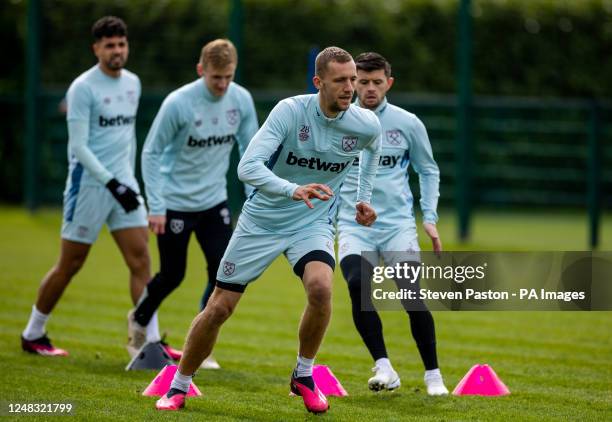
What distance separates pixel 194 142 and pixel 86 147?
0.85 metres

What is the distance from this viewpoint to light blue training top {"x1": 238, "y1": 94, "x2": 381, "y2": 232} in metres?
6.57

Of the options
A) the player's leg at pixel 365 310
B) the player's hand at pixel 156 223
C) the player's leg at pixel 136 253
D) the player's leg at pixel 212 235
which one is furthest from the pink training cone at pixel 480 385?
the player's leg at pixel 136 253

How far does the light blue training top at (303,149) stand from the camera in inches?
259

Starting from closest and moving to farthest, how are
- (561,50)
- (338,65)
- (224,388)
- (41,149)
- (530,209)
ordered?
1. (338,65)
2. (224,388)
3. (41,149)
4. (530,209)
5. (561,50)

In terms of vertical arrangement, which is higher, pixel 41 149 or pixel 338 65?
pixel 338 65

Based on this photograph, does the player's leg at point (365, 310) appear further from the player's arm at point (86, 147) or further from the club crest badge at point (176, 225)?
the player's arm at point (86, 147)

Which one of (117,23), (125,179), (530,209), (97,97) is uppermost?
(117,23)

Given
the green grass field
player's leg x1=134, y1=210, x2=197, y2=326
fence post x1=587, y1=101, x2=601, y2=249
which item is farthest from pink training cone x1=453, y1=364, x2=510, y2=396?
fence post x1=587, y1=101, x2=601, y2=249

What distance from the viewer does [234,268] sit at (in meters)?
6.73

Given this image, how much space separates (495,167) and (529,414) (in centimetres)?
1455

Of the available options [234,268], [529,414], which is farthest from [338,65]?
[529,414]

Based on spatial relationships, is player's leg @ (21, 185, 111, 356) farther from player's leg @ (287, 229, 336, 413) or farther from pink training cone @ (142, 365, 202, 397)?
player's leg @ (287, 229, 336, 413)

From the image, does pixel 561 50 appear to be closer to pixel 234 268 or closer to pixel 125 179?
pixel 125 179

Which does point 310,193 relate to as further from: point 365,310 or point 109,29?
point 109,29
